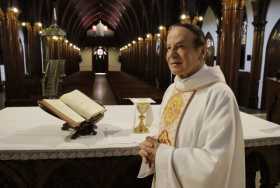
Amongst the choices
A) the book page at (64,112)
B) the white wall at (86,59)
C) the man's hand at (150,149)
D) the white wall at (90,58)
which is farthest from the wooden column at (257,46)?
the white wall at (86,59)

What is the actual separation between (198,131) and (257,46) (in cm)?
962

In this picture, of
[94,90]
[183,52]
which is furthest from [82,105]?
[94,90]

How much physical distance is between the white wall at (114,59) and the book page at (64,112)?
146ft

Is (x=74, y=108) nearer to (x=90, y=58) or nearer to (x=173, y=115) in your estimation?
(x=173, y=115)

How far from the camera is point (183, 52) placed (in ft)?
5.23

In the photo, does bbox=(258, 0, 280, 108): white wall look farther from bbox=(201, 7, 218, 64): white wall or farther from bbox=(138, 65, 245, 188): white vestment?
bbox=(138, 65, 245, 188): white vestment

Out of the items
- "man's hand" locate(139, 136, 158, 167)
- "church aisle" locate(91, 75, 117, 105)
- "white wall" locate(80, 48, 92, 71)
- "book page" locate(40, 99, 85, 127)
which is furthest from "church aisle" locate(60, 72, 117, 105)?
"white wall" locate(80, 48, 92, 71)

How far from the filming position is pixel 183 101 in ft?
5.93

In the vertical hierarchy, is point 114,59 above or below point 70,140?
above

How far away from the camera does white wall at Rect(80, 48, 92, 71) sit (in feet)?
151

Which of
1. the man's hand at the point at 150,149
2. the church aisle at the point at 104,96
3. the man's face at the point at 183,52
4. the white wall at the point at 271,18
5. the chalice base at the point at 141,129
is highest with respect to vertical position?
the white wall at the point at 271,18

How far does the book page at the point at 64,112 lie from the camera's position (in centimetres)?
237

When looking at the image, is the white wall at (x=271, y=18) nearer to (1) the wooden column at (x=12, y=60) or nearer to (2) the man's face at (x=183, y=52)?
(1) the wooden column at (x=12, y=60)

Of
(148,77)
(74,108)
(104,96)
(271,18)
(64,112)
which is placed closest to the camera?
(64,112)
